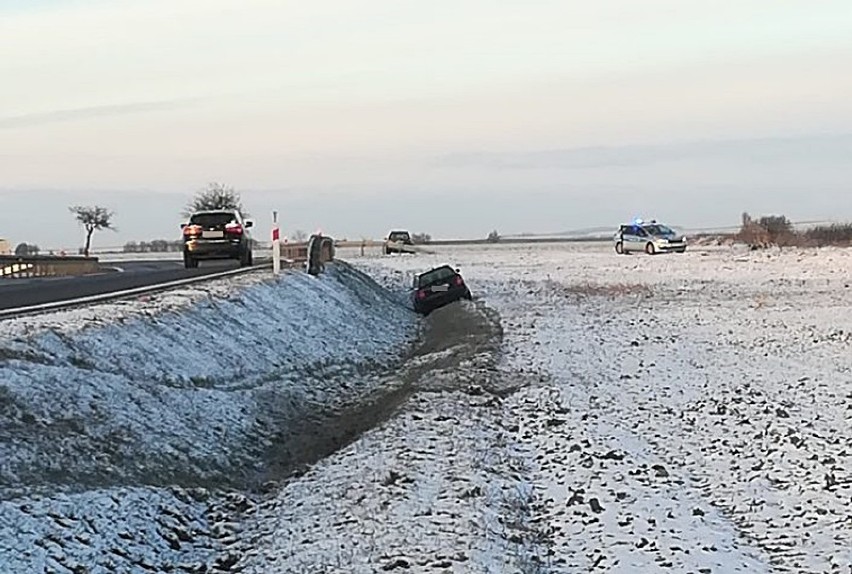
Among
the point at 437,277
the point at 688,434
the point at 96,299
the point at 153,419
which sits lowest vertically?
the point at 688,434

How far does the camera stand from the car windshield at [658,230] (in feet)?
221

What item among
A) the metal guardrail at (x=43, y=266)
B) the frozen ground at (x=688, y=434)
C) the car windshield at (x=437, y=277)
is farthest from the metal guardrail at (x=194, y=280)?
the metal guardrail at (x=43, y=266)

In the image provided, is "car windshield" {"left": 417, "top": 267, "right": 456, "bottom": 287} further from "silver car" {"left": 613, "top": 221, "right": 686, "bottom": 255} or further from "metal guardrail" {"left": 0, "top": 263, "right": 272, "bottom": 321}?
"silver car" {"left": 613, "top": 221, "right": 686, "bottom": 255}

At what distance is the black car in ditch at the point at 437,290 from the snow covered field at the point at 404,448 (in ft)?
33.2

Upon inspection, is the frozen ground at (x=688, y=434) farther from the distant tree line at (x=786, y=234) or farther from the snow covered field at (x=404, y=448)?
the distant tree line at (x=786, y=234)

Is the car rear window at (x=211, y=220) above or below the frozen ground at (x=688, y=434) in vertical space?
above

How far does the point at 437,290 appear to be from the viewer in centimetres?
3466

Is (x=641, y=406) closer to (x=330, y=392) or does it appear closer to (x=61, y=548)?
(x=330, y=392)

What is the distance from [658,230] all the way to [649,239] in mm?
890

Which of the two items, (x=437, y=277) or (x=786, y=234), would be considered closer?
(x=437, y=277)

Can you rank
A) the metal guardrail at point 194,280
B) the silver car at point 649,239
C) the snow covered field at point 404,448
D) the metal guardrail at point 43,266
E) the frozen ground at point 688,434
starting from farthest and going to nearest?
the silver car at point 649,239 < the metal guardrail at point 43,266 < the metal guardrail at point 194,280 < the frozen ground at point 688,434 < the snow covered field at point 404,448

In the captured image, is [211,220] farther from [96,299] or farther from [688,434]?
[688,434]

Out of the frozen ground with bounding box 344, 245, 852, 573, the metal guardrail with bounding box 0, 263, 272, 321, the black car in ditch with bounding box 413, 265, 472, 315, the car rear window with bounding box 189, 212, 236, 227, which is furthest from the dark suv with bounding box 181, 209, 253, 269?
the frozen ground with bounding box 344, 245, 852, 573

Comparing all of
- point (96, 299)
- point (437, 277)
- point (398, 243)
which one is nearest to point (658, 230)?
point (398, 243)
